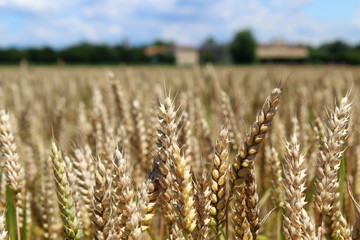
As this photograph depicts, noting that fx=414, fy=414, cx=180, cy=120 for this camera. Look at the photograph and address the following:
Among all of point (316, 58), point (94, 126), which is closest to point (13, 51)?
point (316, 58)

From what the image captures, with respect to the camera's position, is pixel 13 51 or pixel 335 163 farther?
pixel 13 51

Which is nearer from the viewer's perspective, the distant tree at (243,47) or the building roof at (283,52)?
the building roof at (283,52)

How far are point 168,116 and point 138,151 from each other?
0.97 meters

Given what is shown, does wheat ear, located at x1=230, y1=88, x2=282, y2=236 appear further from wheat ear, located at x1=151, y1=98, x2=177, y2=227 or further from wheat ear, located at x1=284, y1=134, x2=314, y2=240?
wheat ear, located at x1=151, y1=98, x2=177, y2=227

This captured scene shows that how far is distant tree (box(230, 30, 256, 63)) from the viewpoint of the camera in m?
74.1

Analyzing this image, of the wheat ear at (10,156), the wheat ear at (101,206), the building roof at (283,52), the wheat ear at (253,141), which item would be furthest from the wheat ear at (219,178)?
the building roof at (283,52)

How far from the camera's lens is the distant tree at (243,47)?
243 feet

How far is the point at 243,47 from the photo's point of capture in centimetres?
7825

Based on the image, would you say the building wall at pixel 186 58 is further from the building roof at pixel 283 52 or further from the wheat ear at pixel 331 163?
the wheat ear at pixel 331 163

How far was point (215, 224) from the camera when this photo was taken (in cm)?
127

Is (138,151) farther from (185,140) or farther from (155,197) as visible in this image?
(155,197)

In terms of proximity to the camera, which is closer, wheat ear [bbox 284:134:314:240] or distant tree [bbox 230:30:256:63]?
wheat ear [bbox 284:134:314:240]

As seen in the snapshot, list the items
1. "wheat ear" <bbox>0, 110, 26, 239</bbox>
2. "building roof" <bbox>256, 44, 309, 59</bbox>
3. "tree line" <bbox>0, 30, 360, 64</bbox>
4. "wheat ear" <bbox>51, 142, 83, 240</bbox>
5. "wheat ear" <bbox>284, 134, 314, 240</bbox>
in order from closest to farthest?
"wheat ear" <bbox>284, 134, 314, 240</bbox>
"wheat ear" <bbox>51, 142, 83, 240</bbox>
"wheat ear" <bbox>0, 110, 26, 239</bbox>
"building roof" <bbox>256, 44, 309, 59</bbox>
"tree line" <bbox>0, 30, 360, 64</bbox>

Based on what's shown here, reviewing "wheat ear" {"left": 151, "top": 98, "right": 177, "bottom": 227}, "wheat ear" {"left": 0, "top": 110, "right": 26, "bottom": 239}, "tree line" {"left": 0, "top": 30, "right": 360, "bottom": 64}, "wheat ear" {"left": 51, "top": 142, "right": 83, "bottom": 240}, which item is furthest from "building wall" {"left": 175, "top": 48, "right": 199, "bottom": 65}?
"wheat ear" {"left": 151, "top": 98, "right": 177, "bottom": 227}
